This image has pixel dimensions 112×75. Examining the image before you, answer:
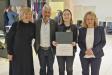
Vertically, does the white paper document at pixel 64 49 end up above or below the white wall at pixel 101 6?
below

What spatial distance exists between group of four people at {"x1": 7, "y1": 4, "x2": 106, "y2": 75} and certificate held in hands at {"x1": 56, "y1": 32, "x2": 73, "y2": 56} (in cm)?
5

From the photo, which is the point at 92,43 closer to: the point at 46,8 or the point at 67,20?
the point at 67,20

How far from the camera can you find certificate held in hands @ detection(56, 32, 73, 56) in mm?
3703

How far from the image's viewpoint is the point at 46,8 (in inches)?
147

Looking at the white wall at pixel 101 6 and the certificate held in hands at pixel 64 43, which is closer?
the certificate held in hands at pixel 64 43

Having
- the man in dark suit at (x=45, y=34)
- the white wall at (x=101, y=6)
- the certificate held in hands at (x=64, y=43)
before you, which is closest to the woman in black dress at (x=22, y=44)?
the man in dark suit at (x=45, y=34)

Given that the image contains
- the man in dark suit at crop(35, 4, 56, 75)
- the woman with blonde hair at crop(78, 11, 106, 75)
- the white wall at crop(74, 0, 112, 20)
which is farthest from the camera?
the white wall at crop(74, 0, 112, 20)

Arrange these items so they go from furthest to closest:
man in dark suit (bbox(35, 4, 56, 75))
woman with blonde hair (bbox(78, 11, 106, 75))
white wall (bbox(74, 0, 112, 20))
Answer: white wall (bbox(74, 0, 112, 20))
man in dark suit (bbox(35, 4, 56, 75))
woman with blonde hair (bbox(78, 11, 106, 75))

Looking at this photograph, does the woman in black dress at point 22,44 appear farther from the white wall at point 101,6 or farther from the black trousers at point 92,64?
the white wall at point 101,6

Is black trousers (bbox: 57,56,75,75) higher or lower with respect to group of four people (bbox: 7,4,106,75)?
lower

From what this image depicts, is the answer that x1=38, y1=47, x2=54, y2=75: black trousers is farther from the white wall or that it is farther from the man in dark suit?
the white wall

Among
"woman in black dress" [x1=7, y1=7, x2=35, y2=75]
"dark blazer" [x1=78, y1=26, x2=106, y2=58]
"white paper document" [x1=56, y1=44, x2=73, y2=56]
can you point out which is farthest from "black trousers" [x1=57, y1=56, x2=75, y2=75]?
"woman in black dress" [x1=7, y1=7, x2=35, y2=75]

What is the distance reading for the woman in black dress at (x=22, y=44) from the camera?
12.2 ft

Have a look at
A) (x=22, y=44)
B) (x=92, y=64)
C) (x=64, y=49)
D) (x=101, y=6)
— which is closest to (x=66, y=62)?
(x=64, y=49)
